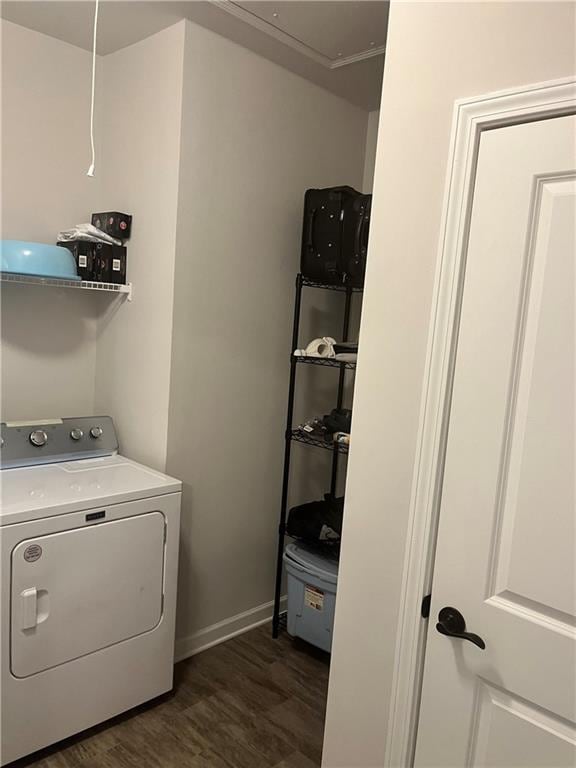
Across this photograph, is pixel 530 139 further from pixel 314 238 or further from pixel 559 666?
pixel 314 238

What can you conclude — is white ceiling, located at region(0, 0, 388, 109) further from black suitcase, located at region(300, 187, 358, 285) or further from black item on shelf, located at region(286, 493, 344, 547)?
black item on shelf, located at region(286, 493, 344, 547)

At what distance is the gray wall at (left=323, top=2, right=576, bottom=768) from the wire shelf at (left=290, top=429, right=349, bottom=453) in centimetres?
106

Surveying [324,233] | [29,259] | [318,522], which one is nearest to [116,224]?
[29,259]

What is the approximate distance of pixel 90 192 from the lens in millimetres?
2770

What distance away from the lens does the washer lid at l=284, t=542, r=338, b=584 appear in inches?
106

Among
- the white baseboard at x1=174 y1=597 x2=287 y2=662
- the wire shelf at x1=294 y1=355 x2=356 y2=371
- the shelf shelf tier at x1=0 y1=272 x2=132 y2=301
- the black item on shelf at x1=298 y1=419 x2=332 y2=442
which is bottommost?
the white baseboard at x1=174 y1=597 x2=287 y2=662

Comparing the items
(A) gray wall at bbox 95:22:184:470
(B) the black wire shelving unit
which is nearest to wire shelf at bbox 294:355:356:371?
(B) the black wire shelving unit

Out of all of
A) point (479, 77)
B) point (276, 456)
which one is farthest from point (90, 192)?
point (479, 77)

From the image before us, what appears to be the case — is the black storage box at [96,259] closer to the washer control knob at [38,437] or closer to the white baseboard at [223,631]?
the washer control knob at [38,437]

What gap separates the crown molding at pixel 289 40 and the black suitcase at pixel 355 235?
577 millimetres

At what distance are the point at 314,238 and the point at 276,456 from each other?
1.11m

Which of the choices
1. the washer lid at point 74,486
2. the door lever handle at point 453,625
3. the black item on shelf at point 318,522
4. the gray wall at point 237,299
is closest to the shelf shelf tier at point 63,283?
the gray wall at point 237,299

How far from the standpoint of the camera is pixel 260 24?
7.68 ft

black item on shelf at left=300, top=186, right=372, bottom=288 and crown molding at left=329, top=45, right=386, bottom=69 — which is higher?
crown molding at left=329, top=45, right=386, bottom=69
